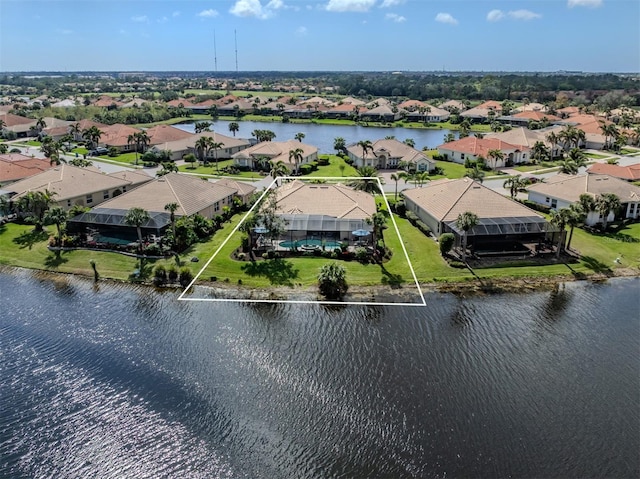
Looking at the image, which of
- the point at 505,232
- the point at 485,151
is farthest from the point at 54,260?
the point at 485,151

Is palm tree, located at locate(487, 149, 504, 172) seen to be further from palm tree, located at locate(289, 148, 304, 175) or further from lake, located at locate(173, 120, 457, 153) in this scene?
palm tree, located at locate(289, 148, 304, 175)

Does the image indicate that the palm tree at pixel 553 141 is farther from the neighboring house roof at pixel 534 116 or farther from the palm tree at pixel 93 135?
the palm tree at pixel 93 135

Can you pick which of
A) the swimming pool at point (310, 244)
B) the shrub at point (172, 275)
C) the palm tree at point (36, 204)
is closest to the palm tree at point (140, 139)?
the palm tree at point (36, 204)

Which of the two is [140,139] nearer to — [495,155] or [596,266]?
[495,155]

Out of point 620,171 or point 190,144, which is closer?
point 620,171

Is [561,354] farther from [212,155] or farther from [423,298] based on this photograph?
[212,155]

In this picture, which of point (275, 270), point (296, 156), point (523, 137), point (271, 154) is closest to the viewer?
point (275, 270)
